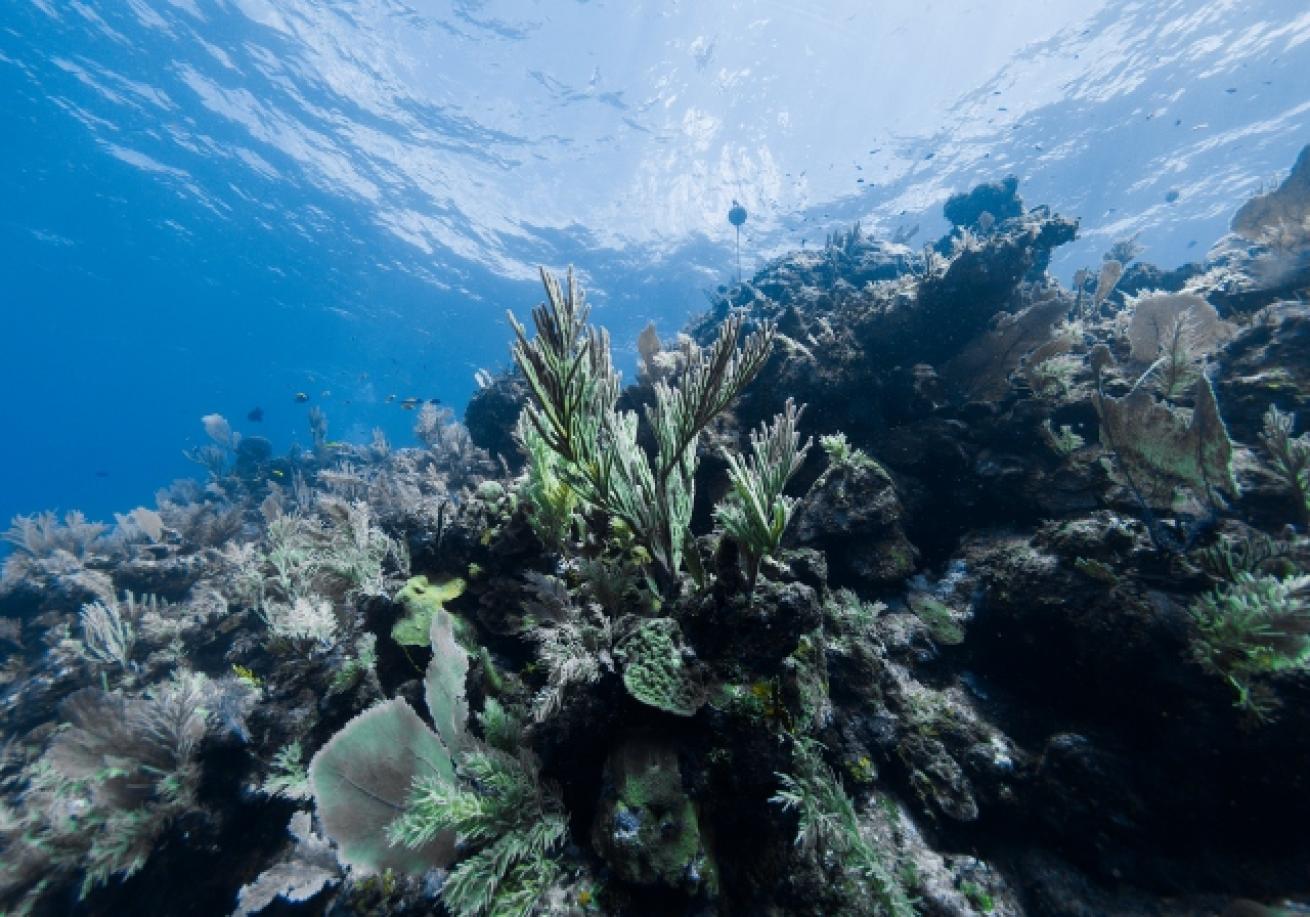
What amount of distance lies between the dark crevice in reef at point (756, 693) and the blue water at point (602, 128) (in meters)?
21.4

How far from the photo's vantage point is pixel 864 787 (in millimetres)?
3375

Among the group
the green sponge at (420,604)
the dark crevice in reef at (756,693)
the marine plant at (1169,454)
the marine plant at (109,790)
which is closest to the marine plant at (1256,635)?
the dark crevice in reef at (756,693)

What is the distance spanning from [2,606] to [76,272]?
55387 mm

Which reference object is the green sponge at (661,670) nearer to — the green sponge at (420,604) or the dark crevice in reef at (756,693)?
the dark crevice in reef at (756,693)

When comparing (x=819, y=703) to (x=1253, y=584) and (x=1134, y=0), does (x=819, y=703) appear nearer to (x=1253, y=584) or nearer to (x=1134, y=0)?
(x=1253, y=584)

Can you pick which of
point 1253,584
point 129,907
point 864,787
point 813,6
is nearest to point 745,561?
point 864,787

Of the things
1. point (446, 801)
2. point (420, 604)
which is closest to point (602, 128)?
point (420, 604)

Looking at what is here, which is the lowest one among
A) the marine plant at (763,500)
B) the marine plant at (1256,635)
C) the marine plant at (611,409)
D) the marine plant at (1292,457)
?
the marine plant at (1256,635)

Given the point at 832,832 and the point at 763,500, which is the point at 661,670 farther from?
the point at 832,832

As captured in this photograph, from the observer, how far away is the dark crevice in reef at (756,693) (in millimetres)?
2621

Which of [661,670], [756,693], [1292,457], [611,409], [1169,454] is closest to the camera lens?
[661,670]

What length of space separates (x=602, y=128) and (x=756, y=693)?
2884cm

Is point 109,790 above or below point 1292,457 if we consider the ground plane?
above

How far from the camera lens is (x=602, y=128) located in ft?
82.0
